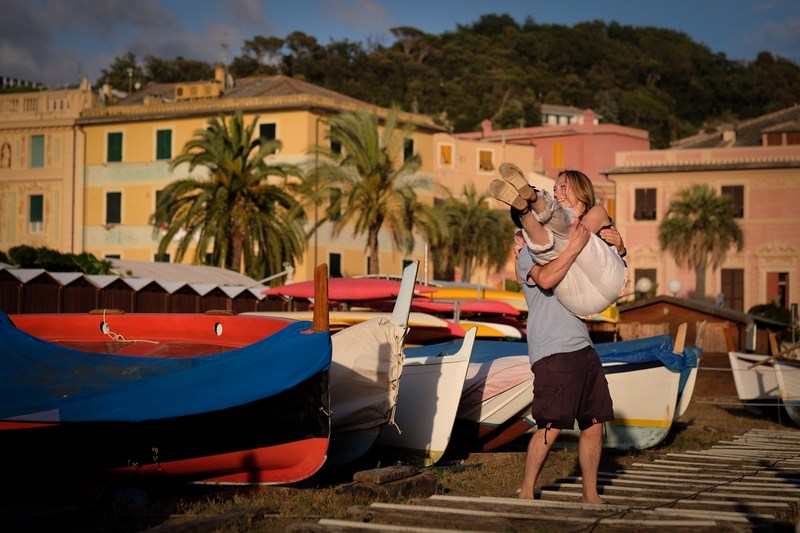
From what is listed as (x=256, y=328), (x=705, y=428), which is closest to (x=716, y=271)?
(x=705, y=428)

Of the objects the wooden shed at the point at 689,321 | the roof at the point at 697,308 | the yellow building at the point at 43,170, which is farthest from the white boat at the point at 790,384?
the yellow building at the point at 43,170

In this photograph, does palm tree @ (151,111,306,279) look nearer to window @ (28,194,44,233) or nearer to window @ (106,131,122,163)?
window @ (106,131,122,163)

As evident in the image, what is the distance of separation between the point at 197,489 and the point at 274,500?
0.81 meters

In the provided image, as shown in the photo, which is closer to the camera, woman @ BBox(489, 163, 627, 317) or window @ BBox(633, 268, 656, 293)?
woman @ BBox(489, 163, 627, 317)

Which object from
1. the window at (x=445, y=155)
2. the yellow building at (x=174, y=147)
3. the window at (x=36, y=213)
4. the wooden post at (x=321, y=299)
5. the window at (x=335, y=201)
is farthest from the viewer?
the window at (x=445, y=155)

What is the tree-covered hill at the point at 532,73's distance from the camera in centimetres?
10462

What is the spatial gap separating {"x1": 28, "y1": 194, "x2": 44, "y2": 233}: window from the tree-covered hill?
3811 cm

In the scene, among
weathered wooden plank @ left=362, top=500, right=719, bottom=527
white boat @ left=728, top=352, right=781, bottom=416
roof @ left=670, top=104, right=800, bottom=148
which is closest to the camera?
→ weathered wooden plank @ left=362, top=500, right=719, bottom=527

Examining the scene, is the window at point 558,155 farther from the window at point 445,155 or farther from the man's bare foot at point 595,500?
the man's bare foot at point 595,500

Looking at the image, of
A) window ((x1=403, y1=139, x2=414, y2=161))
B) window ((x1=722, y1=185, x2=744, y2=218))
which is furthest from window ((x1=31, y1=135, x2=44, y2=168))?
window ((x1=722, y1=185, x2=744, y2=218))

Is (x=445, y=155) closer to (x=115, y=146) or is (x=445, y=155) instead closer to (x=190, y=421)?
(x=115, y=146)

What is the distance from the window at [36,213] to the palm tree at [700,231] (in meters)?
29.5

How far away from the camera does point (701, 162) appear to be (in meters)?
59.5

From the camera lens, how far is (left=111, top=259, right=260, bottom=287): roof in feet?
115
